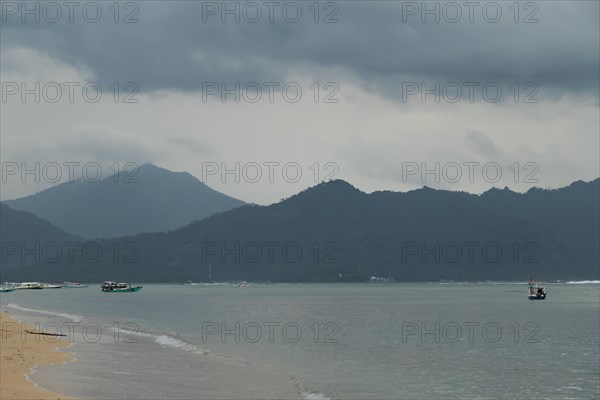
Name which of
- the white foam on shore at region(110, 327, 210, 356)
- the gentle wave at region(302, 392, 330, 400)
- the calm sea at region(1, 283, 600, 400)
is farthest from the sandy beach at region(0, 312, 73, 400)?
the gentle wave at region(302, 392, 330, 400)

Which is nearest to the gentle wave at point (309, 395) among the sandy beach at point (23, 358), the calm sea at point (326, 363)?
the calm sea at point (326, 363)

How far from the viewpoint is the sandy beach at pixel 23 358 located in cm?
4009

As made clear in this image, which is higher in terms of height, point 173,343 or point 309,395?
point 309,395

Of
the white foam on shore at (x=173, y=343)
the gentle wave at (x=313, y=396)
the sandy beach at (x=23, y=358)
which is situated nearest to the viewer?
the sandy beach at (x=23, y=358)

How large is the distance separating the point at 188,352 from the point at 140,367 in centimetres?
1455

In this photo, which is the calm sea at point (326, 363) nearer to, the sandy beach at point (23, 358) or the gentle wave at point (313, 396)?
the gentle wave at point (313, 396)

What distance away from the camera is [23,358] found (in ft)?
184

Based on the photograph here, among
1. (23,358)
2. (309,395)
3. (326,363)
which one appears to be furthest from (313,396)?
(23,358)

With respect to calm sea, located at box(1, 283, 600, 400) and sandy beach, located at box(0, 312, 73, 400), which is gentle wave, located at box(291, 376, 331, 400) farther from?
sandy beach, located at box(0, 312, 73, 400)

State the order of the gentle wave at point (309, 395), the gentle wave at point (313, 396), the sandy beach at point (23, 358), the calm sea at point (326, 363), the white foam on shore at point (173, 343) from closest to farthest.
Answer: the sandy beach at point (23, 358), the gentle wave at point (313, 396), the gentle wave at point (309, 395), the calm sea at point (326, 363), the white foam on shore at point (173, 343)

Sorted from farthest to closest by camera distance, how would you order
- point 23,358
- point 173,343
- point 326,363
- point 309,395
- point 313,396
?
point 173,343, point 326,363, point 23,358, point 309,395, point 313,396

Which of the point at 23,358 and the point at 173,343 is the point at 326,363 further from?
the point at 23,358

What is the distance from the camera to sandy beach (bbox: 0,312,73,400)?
4009cm

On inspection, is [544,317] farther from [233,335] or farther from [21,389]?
[21,389]
